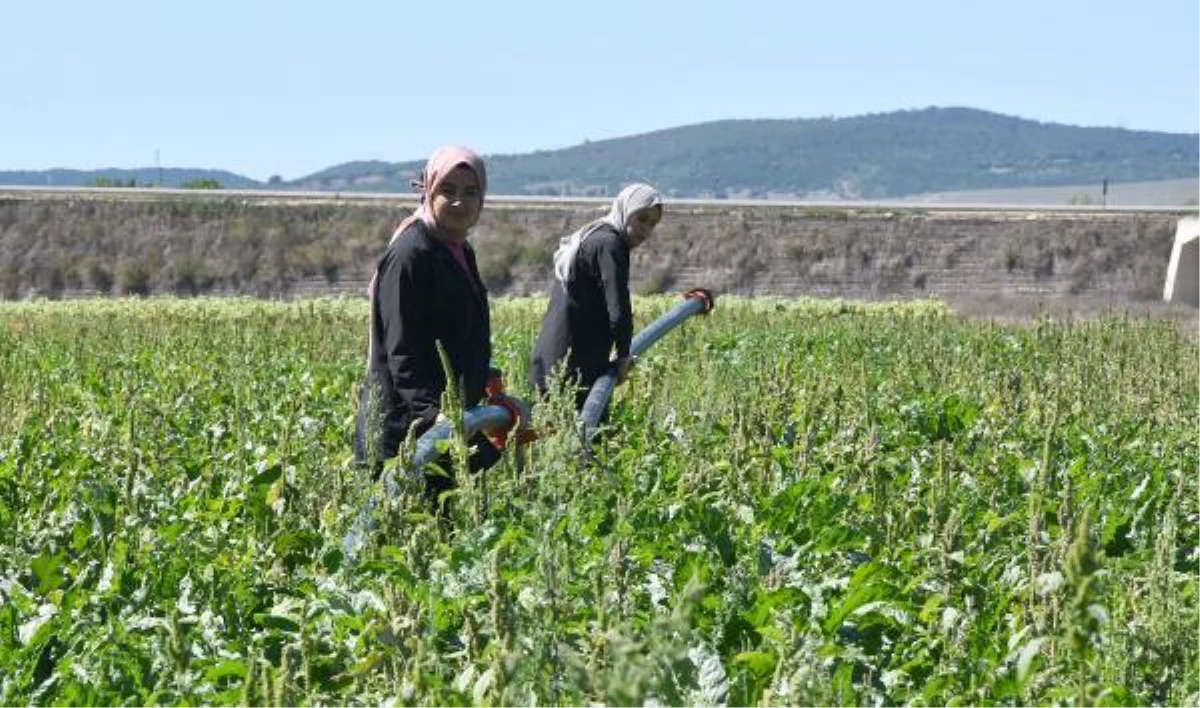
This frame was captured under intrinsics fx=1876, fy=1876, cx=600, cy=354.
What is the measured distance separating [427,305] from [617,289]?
204 cm

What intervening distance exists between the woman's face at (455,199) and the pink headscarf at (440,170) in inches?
0.6

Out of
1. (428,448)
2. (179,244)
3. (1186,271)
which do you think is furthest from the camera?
(179,244)

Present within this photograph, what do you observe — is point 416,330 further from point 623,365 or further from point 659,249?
point 659,249

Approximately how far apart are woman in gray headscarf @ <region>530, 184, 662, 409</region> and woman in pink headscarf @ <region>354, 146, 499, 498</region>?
1.90 metres

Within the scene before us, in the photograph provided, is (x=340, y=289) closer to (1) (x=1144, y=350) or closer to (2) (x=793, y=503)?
(1) (x=1144, y=350)

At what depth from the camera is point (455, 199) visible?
6273mm

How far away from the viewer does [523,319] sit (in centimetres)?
2405

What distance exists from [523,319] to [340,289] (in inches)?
792

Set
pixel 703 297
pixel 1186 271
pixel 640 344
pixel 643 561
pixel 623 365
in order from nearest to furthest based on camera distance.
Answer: pixel 643 561 → pixel 623 365 → pixel 640 344 → pixel 703 297 → pixel 1186 271

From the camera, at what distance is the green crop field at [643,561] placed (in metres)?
3.47

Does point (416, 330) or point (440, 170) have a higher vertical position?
point (440, 170)

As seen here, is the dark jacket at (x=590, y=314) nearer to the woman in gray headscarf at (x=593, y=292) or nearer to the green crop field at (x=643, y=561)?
the woman in gray headscarf at (x=593, y=292)

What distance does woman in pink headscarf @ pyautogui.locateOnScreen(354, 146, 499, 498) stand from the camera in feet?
20.4

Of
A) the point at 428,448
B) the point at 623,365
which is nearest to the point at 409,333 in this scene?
the point at 428,448
